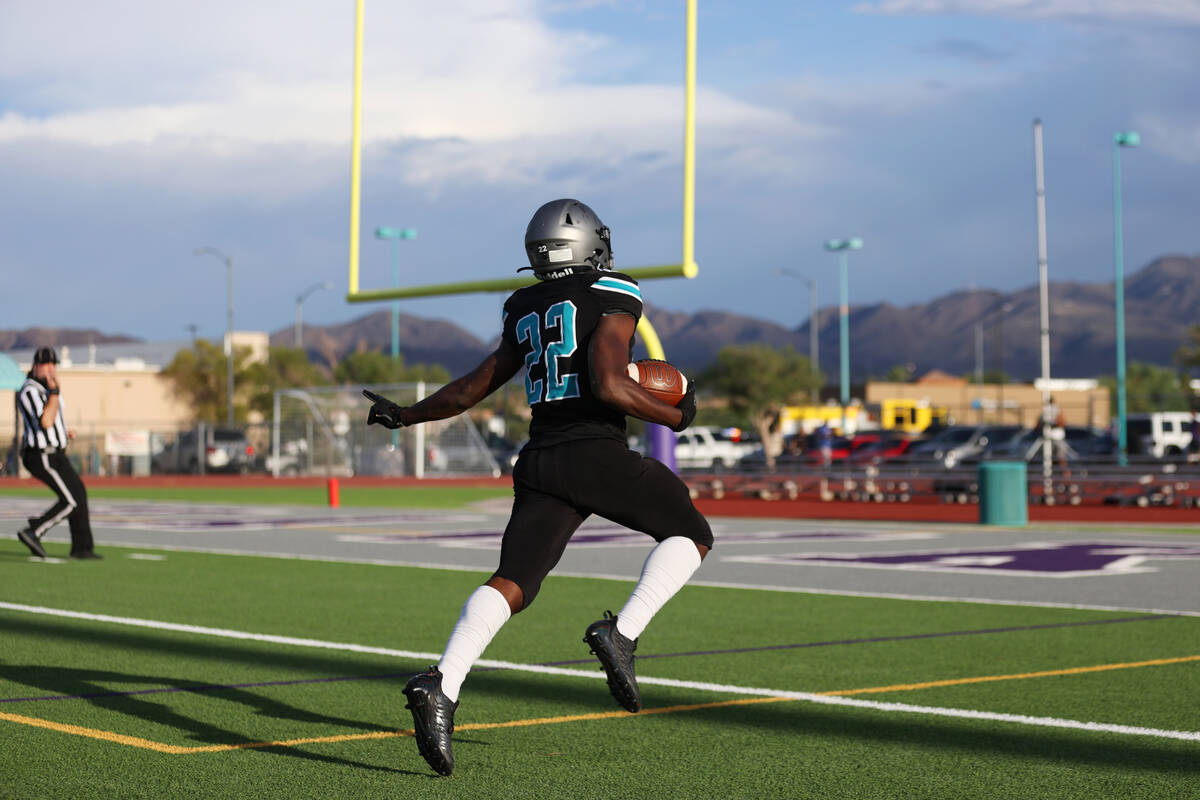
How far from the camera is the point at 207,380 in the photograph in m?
76.4

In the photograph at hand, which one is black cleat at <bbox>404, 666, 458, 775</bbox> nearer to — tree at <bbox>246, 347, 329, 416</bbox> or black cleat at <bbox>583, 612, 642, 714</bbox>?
black cleat at <bbox>583, 612, 642, 714</bbox>

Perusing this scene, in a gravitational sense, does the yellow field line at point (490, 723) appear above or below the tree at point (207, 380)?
below

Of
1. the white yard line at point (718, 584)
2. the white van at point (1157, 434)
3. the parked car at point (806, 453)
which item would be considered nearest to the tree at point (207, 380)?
the parked car at point (806, 453)

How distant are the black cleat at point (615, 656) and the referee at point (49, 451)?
9068mm

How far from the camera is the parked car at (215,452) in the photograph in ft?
176

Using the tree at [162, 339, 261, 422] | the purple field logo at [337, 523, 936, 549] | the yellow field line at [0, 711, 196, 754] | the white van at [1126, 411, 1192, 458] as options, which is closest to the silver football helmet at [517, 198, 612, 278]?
the yellow field line at [0, 711, 196, 754]

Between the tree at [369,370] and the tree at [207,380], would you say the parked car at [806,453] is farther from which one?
the tree at [369,370]

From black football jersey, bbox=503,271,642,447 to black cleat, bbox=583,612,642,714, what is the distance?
0.66 m

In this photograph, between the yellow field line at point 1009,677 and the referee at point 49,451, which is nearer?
the yellow field line at point 1009,677

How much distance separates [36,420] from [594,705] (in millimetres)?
8318

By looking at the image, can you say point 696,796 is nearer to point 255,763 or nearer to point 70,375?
point 255,763

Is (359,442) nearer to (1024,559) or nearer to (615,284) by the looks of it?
(1024,559)

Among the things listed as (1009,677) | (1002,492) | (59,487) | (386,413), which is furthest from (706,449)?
(386,413)

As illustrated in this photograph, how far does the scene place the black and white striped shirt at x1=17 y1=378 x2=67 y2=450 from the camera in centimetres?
1349
